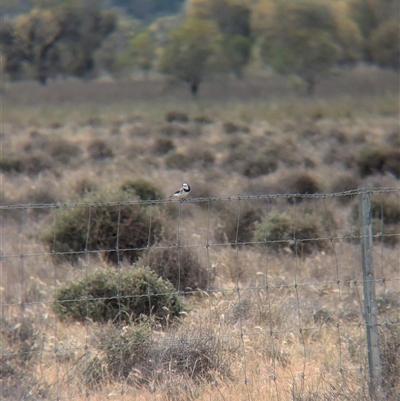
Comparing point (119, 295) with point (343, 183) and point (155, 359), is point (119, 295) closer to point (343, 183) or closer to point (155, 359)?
point (155, 359)

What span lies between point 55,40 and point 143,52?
17.3 meters

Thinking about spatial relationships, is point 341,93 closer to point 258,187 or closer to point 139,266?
point 258,187

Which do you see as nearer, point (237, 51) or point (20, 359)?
point (20, 359)

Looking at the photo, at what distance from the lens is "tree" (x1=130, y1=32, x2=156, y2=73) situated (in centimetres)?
6900

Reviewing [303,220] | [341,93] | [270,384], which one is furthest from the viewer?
[341,93]

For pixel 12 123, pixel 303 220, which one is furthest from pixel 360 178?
pixel 12 123

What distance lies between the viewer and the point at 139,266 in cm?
776

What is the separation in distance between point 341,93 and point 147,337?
4318 centimetres

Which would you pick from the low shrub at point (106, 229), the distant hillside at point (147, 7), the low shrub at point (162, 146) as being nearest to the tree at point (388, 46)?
the low shrub at point (162, 146)

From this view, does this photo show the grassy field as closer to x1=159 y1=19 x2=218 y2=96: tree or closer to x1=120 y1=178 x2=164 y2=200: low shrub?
x1=120 y1=178 x2=164 y2=200: low shrub

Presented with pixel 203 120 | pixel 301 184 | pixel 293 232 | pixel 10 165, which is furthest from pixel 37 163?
pixel 203 120

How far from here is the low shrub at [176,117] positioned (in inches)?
1331

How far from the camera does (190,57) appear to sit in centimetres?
5153

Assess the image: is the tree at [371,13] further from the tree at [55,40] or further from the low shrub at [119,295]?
the low shrub at [119,295]
